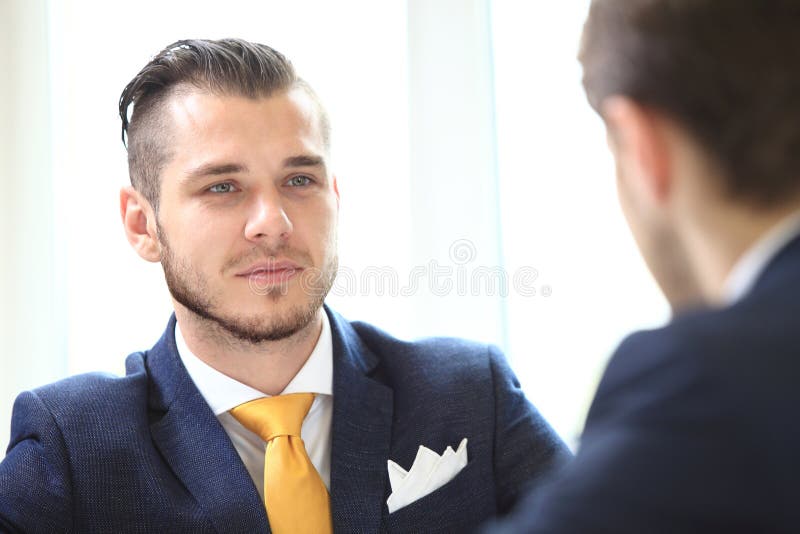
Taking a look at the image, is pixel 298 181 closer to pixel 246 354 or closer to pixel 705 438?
pixel 246 354

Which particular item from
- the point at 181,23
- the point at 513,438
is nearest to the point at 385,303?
the point at 513,438

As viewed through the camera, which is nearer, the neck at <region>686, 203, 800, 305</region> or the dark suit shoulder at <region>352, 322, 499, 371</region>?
the neck at <region>686, 203, 800, 305</region>


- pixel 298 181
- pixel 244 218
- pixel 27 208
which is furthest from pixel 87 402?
pixel 27 208

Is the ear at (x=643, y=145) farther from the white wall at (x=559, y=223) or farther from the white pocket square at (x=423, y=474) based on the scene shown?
the white wall at (x=559, y=223)

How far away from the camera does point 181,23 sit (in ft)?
8.24

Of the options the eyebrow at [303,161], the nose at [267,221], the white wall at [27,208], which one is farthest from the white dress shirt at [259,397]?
the white wall at [27,208]

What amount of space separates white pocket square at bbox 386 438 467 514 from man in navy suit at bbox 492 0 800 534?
0.93m

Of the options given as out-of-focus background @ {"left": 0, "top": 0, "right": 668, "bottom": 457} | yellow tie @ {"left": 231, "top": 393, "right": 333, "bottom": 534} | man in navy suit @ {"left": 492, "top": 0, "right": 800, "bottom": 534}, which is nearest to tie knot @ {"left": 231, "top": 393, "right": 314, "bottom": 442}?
yellow tie @ {"left": 231, "top": 393, "right": 333, "bottom": 534}

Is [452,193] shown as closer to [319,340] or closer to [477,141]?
[477,141]

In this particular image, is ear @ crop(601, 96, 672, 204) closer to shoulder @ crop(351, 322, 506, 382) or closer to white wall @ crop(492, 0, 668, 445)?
shoulder @ crop(351, 322, 506, 382)

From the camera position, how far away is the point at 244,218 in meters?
1.72

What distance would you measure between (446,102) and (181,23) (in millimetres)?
786

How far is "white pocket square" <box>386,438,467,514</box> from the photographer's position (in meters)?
1.67

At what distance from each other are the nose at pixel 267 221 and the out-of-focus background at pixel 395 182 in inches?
28.1
